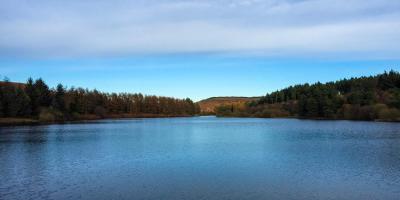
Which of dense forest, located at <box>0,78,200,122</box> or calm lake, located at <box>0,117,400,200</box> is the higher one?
dense forest, located at <box>0,78,200,122</box>

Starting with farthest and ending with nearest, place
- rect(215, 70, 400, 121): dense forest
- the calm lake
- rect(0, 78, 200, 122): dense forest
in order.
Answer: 1. rect(215, 70, 400, 121): dense forest
2. rect(0, 78, 200, 122): dense forest
3. the calm lake

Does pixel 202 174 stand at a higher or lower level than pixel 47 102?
lower

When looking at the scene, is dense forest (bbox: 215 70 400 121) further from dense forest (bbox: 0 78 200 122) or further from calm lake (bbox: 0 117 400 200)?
calm lake (bbox: 0 117 400 200)

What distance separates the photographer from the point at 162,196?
62.8 feet

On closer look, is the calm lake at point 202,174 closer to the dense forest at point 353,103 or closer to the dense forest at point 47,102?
the dense forest at point 47,102

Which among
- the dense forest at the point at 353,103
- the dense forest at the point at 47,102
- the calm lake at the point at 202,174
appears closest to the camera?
the calm lake at the point at 202,174

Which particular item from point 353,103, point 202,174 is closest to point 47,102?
point 353,103

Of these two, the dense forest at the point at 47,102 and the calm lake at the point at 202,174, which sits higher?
the dense forest at the point at 47,102

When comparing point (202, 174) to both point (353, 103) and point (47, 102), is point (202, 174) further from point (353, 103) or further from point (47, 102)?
point (353, 103)

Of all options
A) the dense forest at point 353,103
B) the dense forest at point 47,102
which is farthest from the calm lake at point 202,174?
the dense forest at point 353,103

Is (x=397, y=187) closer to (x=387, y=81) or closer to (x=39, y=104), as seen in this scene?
(x=39, y=104)

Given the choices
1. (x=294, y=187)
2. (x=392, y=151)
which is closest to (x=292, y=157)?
(x=392, y=151)

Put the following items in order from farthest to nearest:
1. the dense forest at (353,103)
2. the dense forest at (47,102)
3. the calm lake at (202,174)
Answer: the dense forest at (353,103)
the dense forest at (47,102)
the calm lake at (202,174)

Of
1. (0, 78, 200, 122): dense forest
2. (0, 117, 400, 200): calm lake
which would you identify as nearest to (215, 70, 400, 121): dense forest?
(0, 78, 200, 122): dense forest
